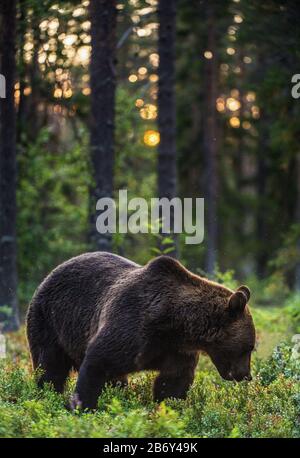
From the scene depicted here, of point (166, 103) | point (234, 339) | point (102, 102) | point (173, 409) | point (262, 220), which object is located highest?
point (166, 103)

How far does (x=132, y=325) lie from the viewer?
791 cm

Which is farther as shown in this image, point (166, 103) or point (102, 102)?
point (166, 103)

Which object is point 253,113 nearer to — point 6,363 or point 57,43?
point 57,43

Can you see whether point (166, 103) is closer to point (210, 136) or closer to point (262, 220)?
point (210, 136)

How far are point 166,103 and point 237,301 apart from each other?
374 inches

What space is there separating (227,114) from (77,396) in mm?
25385

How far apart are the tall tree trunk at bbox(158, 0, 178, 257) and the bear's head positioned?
8.34m

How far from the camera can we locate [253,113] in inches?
1315

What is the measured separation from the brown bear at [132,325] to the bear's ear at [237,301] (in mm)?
10

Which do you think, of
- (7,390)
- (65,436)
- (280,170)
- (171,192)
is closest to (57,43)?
(171,192)

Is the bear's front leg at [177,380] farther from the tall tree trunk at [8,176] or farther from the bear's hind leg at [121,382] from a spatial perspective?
the tall tree trunk at [8,176]

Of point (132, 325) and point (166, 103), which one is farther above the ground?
point (166, 103)

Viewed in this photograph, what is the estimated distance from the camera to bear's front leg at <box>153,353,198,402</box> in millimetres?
8305

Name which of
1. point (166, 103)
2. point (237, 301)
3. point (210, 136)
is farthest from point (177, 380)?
point (210, 136)
